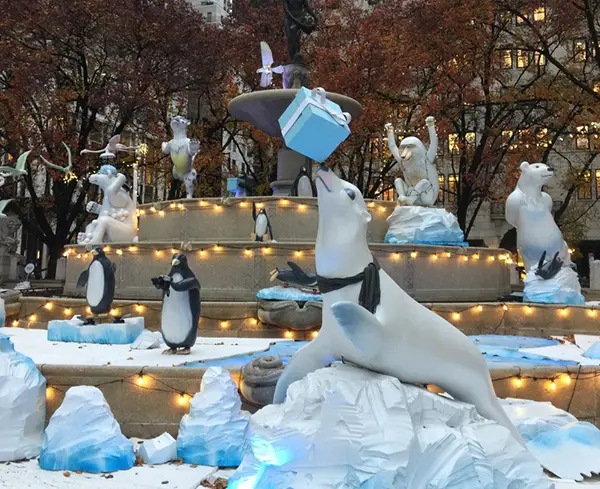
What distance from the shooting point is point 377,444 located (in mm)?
3002

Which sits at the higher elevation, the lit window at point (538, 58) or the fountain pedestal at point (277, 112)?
the lit window at point (538, 58)

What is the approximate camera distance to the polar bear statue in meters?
12.9

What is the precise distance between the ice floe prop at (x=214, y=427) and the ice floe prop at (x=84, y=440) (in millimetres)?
472

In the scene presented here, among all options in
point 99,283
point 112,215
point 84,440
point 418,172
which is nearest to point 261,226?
point 99,283

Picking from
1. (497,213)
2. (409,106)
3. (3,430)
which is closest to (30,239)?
(409,106)

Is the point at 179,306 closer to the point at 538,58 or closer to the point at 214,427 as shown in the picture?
the point at 214,427

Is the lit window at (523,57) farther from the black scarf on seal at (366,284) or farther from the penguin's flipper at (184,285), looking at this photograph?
the black scarf on seal at (366,284)

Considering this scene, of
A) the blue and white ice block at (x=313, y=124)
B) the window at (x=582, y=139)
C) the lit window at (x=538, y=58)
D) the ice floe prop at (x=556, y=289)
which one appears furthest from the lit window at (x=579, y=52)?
the blue and white ice block at (x=313, y=124)

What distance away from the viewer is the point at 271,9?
2298 cm

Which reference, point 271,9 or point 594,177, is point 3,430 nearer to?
point 271,9

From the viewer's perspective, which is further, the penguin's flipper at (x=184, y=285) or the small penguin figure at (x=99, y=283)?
the small penguin figure at (x=99, y=283)

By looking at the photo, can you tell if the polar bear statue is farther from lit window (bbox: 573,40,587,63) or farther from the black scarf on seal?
lit window (bbox: 573,40,587,63)

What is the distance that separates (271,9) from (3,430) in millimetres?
21900

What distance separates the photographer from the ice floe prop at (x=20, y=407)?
4.41 metres
